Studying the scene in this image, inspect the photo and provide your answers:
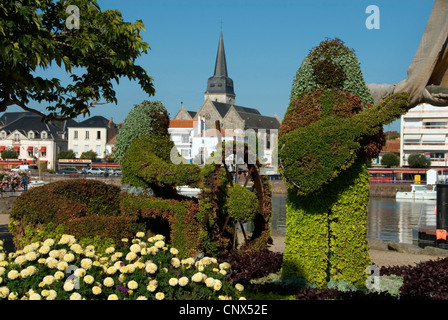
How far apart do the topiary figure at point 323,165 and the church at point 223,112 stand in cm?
7748

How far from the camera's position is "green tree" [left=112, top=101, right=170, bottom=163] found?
973cm

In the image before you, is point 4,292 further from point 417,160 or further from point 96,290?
point 417,160

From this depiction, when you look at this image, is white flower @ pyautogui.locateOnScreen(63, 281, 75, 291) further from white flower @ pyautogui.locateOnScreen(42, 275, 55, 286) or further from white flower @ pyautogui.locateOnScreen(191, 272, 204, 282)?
white flower @ pyautogui.locateOnScreen(191, 272, 204, 282)

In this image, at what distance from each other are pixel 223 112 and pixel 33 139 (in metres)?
37.6

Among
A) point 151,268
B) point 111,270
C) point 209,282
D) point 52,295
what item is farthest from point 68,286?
point 209,282

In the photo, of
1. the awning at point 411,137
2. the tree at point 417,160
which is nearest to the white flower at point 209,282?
the tree at point 417,160

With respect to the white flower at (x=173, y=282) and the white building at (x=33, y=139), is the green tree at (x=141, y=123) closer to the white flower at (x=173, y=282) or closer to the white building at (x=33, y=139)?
the white flower at (x=173, y=282)

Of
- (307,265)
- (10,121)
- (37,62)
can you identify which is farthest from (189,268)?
(10,121)

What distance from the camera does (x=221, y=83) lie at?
130 metres

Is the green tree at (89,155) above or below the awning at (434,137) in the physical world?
below

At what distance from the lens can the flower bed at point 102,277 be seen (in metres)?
4.43

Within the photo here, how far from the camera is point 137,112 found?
9.88m

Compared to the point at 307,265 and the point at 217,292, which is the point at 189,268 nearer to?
the point at 217,292

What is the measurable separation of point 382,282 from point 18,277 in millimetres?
5448
